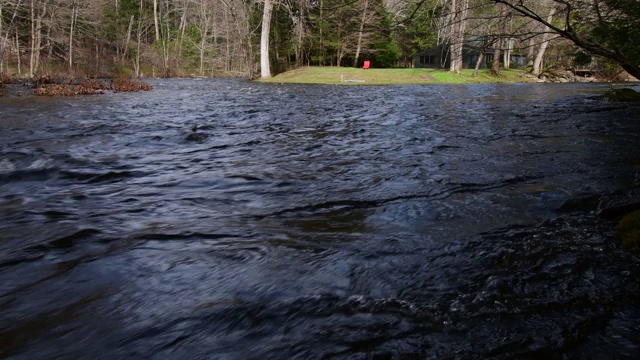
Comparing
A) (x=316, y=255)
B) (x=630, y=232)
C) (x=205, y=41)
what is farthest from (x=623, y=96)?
(x=205, y=41)

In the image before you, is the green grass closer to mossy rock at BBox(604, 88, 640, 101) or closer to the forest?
the forest

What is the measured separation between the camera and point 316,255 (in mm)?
3107

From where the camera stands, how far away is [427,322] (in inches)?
87.0

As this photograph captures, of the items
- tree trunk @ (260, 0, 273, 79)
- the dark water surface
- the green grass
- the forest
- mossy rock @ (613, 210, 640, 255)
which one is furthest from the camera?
the forest

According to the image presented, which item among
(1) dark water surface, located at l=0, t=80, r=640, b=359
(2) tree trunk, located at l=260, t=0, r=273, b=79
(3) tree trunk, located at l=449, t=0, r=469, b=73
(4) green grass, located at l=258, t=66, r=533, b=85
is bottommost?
(1) dark water surface, located at l=0, t=80, r=640, b=359

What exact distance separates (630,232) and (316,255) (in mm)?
2307

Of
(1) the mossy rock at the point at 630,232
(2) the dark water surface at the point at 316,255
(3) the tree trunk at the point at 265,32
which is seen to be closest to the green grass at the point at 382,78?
(3) the tree trunk at the point at 265,32

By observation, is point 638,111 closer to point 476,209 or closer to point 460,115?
point 460,115

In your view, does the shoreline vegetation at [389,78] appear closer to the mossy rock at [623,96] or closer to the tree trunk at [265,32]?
the tree trunk at [265,32]

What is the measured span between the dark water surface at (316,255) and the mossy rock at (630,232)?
94mm

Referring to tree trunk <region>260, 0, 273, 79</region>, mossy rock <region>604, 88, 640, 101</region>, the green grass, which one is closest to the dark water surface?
mossy rock <region>604, 88, 640, 101</region>

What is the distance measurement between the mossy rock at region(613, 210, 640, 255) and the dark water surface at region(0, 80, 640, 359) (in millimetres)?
94

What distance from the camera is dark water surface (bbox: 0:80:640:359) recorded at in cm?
211

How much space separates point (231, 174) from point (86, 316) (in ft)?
11.2
